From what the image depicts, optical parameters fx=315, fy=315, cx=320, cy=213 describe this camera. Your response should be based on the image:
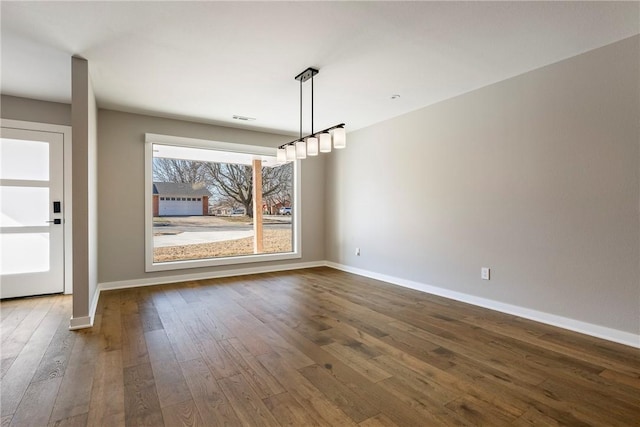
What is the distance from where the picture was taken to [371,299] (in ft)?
12.5

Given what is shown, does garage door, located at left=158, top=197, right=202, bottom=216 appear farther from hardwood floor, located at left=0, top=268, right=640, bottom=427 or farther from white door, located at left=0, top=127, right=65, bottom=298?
hardwood floor, located at left=0, top=268, right=640, bottom=427

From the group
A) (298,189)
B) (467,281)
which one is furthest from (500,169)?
(298,189)

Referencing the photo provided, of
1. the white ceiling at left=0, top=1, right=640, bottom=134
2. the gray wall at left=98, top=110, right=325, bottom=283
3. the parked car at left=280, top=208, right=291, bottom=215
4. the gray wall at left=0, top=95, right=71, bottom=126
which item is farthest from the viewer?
the parked car at left=280, top=208, right=291, bottom=215

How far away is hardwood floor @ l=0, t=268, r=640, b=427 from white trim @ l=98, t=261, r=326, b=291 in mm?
843

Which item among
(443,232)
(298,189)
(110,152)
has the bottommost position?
(443,232)

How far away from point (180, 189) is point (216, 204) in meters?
0.63

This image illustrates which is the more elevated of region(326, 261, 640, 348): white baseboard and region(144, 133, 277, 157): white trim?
region(144, 133, 277, 157): white trim

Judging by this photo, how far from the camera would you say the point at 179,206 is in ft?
16.8

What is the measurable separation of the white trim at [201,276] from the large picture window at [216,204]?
0.15 m

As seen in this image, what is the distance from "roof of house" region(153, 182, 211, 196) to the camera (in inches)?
191

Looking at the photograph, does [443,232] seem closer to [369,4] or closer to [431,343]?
[431,343]

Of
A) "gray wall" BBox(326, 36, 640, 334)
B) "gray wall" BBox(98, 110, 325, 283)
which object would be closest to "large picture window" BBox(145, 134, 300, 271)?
"gray wall" BBox(98, 110, 325, 283)

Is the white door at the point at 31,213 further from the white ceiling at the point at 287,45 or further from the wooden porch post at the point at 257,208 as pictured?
the wooden porch post at the point at 257,208

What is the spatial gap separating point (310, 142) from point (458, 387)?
2455 mm
